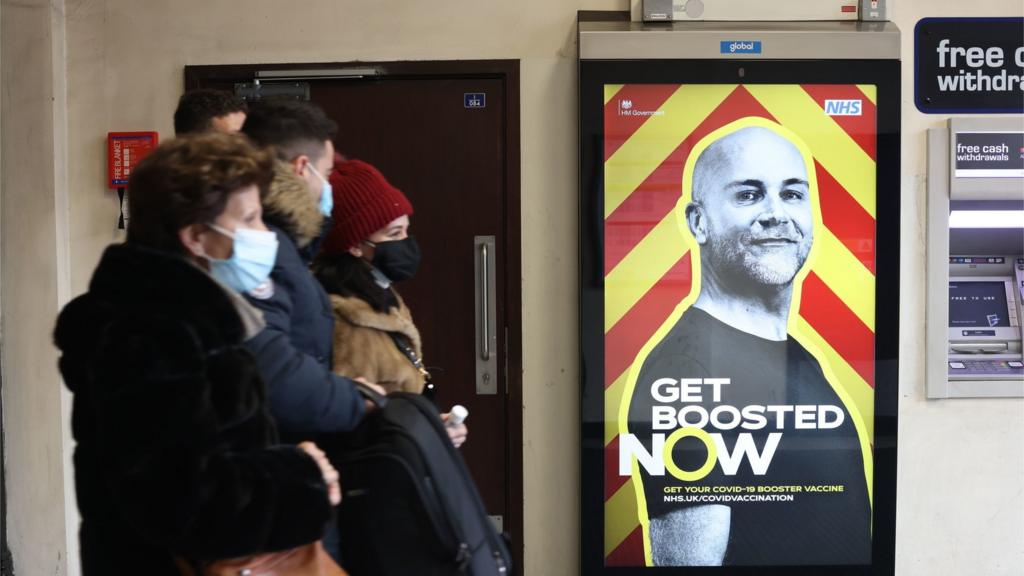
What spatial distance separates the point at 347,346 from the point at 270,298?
1.37 feet

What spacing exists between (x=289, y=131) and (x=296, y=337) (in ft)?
1.54

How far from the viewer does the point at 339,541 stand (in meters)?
1.81

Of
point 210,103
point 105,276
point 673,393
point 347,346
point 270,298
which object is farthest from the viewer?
point 673,393

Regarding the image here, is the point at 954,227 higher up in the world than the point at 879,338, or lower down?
higher up

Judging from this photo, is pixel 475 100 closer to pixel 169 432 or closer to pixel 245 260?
pixel 245 260

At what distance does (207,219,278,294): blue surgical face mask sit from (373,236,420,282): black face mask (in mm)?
611

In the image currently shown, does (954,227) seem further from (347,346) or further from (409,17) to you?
(347,346)

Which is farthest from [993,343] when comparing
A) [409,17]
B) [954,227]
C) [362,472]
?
[362,472]

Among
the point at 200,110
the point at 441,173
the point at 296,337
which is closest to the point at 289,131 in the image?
the point at 296,337

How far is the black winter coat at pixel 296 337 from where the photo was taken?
1.66 metres

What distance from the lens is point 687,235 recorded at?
3594 mm

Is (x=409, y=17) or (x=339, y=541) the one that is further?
(x=409, y=17)

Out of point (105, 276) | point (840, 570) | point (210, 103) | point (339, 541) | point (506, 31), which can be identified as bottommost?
point (840, 570)

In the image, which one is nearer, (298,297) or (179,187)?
(179,187)
